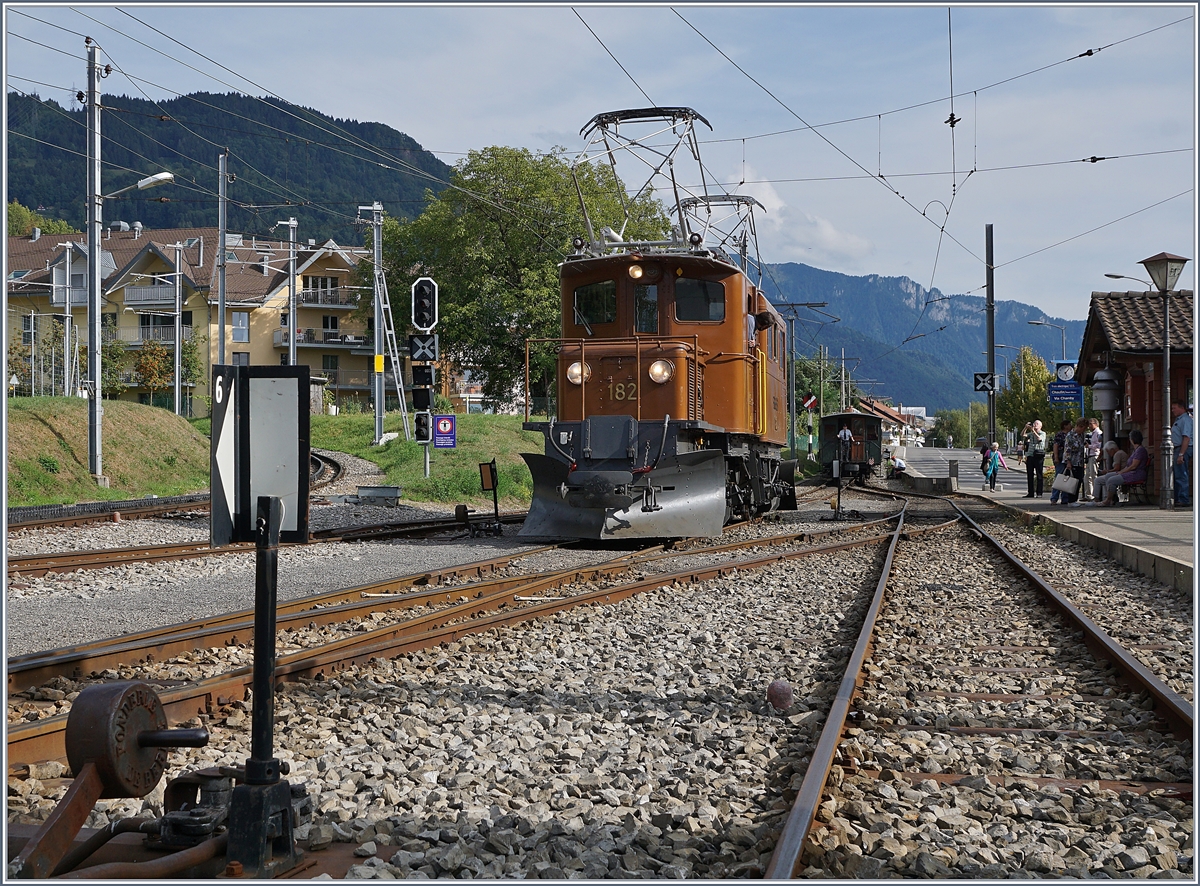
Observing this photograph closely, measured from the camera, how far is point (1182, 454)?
57.8 ft

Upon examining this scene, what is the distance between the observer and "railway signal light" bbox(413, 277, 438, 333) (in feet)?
58.5

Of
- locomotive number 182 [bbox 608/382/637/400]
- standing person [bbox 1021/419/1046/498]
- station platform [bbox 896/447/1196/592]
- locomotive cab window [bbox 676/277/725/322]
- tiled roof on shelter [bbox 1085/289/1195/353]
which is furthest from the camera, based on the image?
standing person [bbox 1021/419/1046/498]

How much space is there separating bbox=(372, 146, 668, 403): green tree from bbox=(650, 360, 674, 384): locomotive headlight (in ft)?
95.8

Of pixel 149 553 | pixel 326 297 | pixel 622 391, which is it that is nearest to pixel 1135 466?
pixel 622 391

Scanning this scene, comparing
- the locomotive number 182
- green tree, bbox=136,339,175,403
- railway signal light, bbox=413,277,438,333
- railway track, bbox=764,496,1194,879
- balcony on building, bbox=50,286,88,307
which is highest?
balcony on building, bbox=50,286,88,307

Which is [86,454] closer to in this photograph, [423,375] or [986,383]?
[423,375]

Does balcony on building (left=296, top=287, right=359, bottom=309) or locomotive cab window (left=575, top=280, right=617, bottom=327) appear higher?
balcony on building (left=296, top=287, right=359, bottom=309)

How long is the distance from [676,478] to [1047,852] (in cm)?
974

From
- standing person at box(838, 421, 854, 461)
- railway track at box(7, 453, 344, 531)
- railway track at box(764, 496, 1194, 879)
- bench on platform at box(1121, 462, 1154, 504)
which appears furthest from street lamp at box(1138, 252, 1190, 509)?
standing person at box(838, 421, 854, 461)

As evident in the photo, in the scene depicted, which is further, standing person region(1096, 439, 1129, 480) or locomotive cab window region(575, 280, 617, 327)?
standing person region(1096, 439, 1129, 480)

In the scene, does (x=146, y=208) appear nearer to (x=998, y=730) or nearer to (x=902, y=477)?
(x=902, y=477)

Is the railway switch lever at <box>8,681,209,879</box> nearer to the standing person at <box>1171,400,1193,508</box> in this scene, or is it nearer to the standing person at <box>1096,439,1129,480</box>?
the standing person at <box>1171,400,1193,508</box>

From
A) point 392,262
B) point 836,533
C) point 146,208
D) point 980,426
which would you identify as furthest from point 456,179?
point 146,208

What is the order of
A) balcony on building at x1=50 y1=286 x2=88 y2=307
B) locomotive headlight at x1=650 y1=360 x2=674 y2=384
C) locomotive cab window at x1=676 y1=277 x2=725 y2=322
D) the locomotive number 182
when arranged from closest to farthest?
locomotive headlight at x1=650 y1=360 x2=674 y2=384 → the locomotive number 182 → locomotive cab window at x1=676 y1=277 x2=725 y2=322 → balcony on building at x1=50 y1=286 x2=88 y2=307
